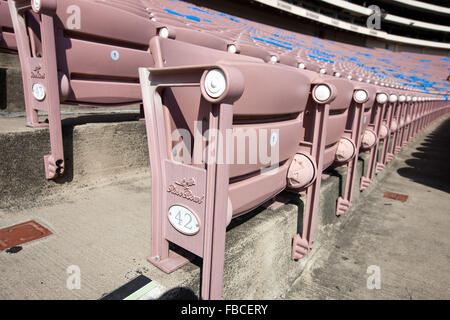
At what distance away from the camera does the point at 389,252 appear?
185 cm

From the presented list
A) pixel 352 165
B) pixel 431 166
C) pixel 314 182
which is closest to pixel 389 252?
pixel 352 165

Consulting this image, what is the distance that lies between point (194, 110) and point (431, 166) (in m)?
4.18

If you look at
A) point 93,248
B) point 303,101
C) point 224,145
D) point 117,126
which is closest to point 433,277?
point 303,101

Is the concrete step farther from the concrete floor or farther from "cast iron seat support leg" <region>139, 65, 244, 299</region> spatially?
"cast iron seat support leg" <region>139, 65, 244, 299</region>

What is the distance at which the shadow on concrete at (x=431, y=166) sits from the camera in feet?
11.1

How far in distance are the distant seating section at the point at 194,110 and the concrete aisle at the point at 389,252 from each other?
227 millimetres

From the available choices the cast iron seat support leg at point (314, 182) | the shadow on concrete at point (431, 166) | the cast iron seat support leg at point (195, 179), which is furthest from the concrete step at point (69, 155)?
the shadow on concrete at point (431, 166)

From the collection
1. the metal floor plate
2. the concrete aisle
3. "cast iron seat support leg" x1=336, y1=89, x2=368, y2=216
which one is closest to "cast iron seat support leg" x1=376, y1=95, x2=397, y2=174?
the concrete aisle

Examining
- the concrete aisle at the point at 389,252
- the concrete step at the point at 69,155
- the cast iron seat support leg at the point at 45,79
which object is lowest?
the concrete aisle at the point at 389,252

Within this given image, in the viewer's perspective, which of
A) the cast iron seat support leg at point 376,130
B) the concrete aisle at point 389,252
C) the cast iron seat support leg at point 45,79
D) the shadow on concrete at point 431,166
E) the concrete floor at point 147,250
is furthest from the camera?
the shadow on concrete at point 431,166

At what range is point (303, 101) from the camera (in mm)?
1181

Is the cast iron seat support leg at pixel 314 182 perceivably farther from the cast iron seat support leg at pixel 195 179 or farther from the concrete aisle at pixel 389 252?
the cast iron seat support leg at pixel 195 179

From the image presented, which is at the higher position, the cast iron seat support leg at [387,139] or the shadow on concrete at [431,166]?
the cast iron seat support leg at [387,139]
